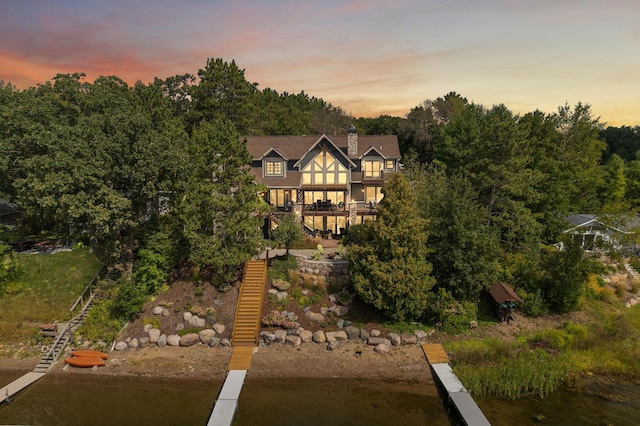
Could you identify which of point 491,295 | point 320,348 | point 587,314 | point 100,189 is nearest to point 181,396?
point 320,348

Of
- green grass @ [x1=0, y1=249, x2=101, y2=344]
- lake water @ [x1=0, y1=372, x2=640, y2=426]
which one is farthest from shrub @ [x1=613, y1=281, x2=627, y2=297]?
green grass @ [x1=0, y1=249, x2=101, y2=344]

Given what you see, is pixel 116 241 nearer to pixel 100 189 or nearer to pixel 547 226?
pixel 100 189

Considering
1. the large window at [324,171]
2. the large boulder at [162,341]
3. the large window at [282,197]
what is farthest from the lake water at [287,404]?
the large window at [324,171]

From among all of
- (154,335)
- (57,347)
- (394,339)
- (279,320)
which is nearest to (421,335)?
(394,339)

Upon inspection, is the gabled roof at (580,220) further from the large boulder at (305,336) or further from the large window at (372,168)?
the large boulder at (305,336)

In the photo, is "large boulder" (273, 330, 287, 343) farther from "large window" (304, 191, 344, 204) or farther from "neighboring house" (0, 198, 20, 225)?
"neighboring house" (0, 198, 20, 225)
